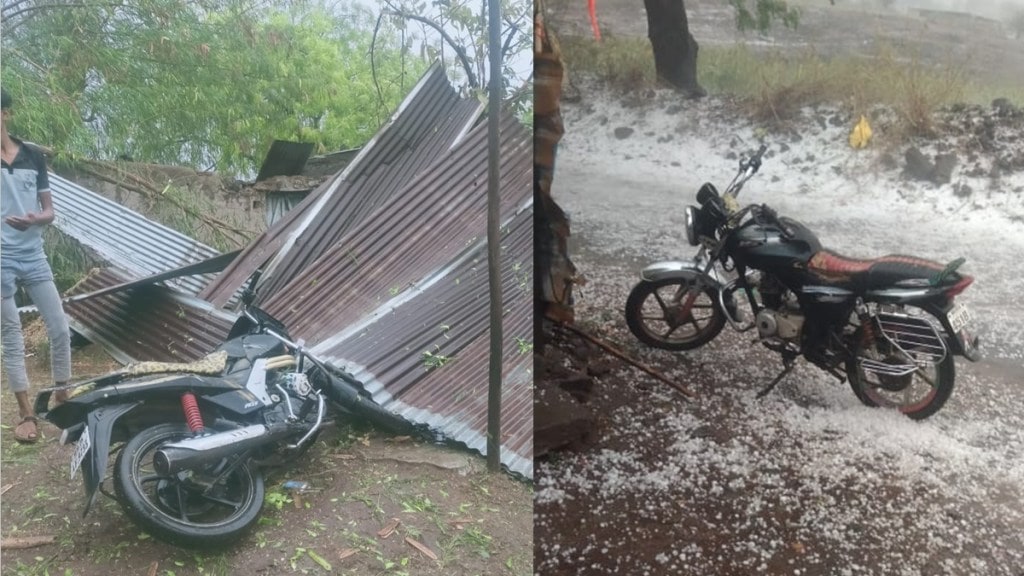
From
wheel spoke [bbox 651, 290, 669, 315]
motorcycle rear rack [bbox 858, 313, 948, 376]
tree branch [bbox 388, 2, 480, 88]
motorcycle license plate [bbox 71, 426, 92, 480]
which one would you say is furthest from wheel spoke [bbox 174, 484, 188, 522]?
motorcycle rear rack [bbox 858, 313, 948, 376]

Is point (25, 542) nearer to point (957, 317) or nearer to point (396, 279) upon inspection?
point (396, 279)

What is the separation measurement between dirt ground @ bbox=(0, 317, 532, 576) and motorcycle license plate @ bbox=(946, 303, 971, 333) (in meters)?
0.60

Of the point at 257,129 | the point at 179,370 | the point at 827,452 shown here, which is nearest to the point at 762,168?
the point at 827,452

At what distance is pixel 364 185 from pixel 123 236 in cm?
28

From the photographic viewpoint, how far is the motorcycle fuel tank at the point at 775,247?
3.53ft

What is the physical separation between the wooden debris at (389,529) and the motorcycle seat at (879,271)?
0.64m

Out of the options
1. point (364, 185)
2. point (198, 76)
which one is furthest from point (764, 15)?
point (198, 76)

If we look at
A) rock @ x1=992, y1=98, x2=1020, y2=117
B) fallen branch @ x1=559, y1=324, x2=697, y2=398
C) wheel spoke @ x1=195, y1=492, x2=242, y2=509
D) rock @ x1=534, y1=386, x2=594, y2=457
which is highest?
rock @ x1=992, y1=98, x2=1020, y2=117

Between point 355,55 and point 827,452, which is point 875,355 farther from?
point 355,55

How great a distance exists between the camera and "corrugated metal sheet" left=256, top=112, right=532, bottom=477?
0.98 meters

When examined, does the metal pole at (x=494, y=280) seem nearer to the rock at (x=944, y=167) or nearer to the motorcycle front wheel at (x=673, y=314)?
the motorcycle front wheel at (x=673, y=314)

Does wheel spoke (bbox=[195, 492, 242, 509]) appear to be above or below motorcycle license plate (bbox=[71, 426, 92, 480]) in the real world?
below

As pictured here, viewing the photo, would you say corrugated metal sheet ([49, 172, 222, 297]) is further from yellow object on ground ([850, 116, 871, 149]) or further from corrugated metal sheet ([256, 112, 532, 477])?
yellow object on ground ([850, 116, 871, 149])

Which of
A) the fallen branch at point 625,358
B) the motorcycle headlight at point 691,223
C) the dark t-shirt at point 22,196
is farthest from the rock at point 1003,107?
the dark t-shirt at point 22,196
